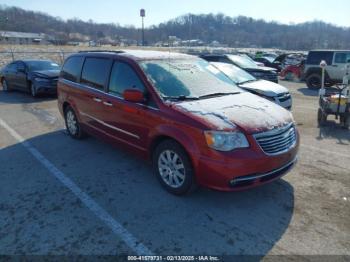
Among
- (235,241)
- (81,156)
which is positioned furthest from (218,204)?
(81,156)

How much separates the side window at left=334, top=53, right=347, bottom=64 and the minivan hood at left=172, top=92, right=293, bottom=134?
11.9 m

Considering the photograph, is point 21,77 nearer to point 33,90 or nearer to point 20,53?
point 33,90

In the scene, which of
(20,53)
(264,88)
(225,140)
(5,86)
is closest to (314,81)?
(264,88)

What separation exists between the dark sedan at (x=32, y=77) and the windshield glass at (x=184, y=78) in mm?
7890

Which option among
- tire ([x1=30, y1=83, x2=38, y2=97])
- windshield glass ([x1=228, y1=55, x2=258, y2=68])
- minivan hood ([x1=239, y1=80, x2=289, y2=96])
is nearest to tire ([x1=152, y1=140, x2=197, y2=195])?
minivan hood ([x1=239, y1=80, x2=289, y2=96])

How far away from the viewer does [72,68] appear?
602 centimetres

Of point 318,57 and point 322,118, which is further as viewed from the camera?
point 318,57

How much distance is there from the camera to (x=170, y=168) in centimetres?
385

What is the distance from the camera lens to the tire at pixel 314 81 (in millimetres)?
14453

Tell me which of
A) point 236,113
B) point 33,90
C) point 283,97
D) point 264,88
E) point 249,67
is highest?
point 249,67

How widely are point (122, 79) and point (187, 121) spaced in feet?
5.07

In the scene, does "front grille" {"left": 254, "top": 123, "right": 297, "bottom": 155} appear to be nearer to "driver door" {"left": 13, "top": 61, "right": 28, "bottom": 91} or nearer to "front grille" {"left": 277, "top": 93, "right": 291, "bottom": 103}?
"front grille" {"left": 277, "top": 93, "right": 291, "bottom": 103}

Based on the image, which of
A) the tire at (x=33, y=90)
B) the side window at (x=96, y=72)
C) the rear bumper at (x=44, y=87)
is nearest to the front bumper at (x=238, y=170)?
the side window at (x=96, y=72)

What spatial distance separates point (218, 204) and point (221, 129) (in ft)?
3.22
